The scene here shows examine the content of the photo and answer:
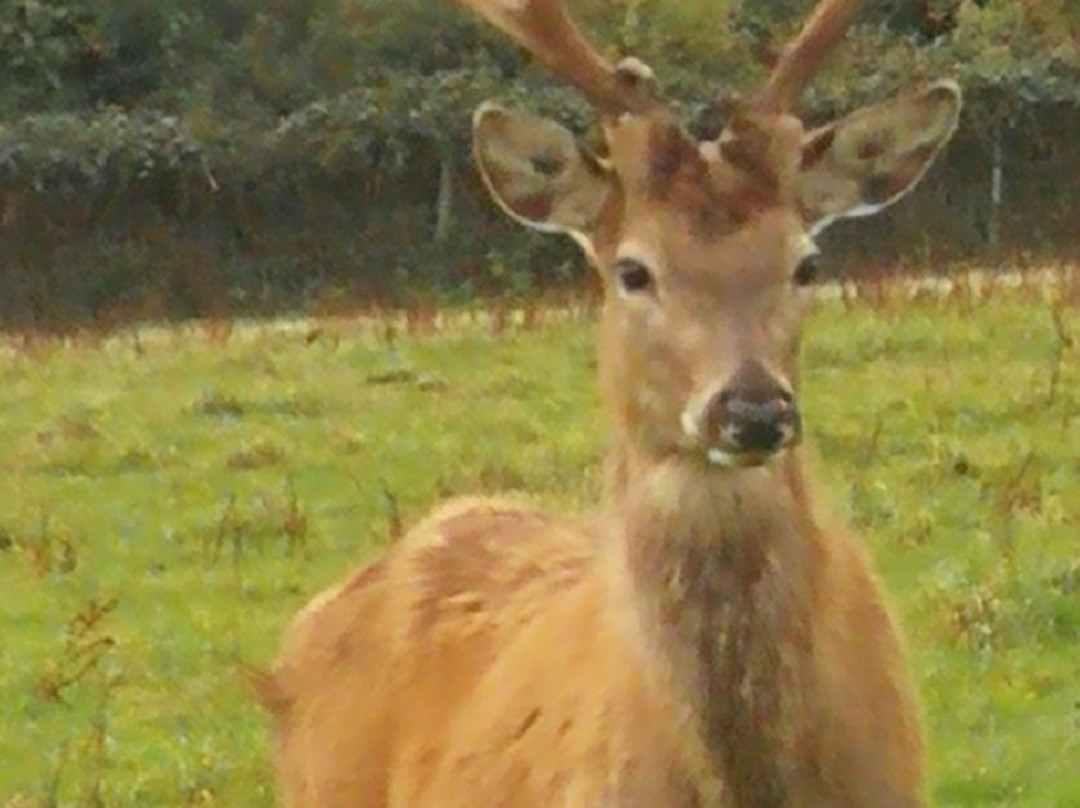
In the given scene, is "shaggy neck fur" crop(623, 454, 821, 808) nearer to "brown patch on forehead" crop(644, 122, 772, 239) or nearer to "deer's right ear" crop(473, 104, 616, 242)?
"brown patch on forehead" crop(644, 122, 772, 239)

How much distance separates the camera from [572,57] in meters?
6.23

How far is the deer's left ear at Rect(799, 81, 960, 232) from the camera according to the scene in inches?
241

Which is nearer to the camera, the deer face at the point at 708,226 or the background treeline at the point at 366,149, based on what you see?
the deer face at the point at 708,226

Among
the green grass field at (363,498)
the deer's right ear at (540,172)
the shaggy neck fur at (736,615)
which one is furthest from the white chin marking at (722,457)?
the green grass field at (363,498)

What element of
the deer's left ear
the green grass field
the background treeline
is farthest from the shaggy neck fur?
the background treeline

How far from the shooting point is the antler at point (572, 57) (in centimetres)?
616

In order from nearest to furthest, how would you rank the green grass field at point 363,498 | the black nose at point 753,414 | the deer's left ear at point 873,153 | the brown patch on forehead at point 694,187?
the black nose at point 753,414, the brown patch on forehead at point 694,187, the deer's left ear at point 873,153, the green grass field at point 363,498

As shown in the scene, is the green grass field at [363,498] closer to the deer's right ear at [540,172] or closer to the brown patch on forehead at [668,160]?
the deer's right ear at [540,172]

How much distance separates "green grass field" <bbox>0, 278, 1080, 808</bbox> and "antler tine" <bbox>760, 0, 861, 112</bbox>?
268cm

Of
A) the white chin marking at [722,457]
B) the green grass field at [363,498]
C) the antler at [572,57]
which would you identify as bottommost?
the green grass field at [363,498]

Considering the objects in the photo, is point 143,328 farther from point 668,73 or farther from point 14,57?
point 14,57

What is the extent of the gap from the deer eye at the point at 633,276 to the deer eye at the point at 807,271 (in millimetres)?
311

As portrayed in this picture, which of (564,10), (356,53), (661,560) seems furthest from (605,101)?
(356,53)

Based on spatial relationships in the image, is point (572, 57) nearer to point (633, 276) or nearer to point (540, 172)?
point (540, 172)
